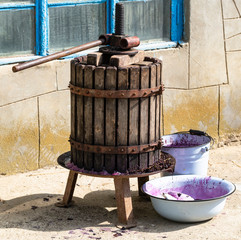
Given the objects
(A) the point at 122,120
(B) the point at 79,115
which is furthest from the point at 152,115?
(B) the point at 79,115

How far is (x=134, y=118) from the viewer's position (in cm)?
535

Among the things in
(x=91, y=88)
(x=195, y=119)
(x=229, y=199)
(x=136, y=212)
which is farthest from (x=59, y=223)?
(x=195, y=119)

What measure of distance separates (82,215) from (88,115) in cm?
94

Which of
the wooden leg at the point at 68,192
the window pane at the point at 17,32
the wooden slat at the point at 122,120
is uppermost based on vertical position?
the window pane at the point at 17,32

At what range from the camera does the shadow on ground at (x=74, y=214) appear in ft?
18.0

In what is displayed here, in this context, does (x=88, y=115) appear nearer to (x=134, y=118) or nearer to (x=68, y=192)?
(x=134, y=118)

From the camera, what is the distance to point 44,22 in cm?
656

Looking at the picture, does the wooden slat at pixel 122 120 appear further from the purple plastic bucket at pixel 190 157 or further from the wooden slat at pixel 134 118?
the purple plastic bucket at pixel 190 157

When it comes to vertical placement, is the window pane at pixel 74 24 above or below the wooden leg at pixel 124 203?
above

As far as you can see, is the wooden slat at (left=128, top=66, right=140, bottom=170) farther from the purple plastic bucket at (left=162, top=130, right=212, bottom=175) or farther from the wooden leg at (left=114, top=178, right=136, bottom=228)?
the purple plastic bucket at (left=162, top=130, right=212, bottom=175)

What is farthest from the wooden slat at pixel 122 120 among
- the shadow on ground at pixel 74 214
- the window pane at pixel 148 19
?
the window pane at pixel 148 19

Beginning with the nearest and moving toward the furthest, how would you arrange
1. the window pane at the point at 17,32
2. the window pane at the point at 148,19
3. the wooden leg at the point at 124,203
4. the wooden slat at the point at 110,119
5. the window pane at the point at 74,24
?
the wooden slat at the point at 110,119 → the wooden leg at the point at 124,203 → the window pane at the point at 17,32 → the window pane at the point at 74,24 → the window pane at the point at 148,19

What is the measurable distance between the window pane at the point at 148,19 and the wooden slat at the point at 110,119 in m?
1.97

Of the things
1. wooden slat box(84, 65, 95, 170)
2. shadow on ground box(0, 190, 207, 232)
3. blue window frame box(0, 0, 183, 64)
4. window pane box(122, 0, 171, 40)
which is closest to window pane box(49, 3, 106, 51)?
blue window frame box(0, 0, 183, 64)
